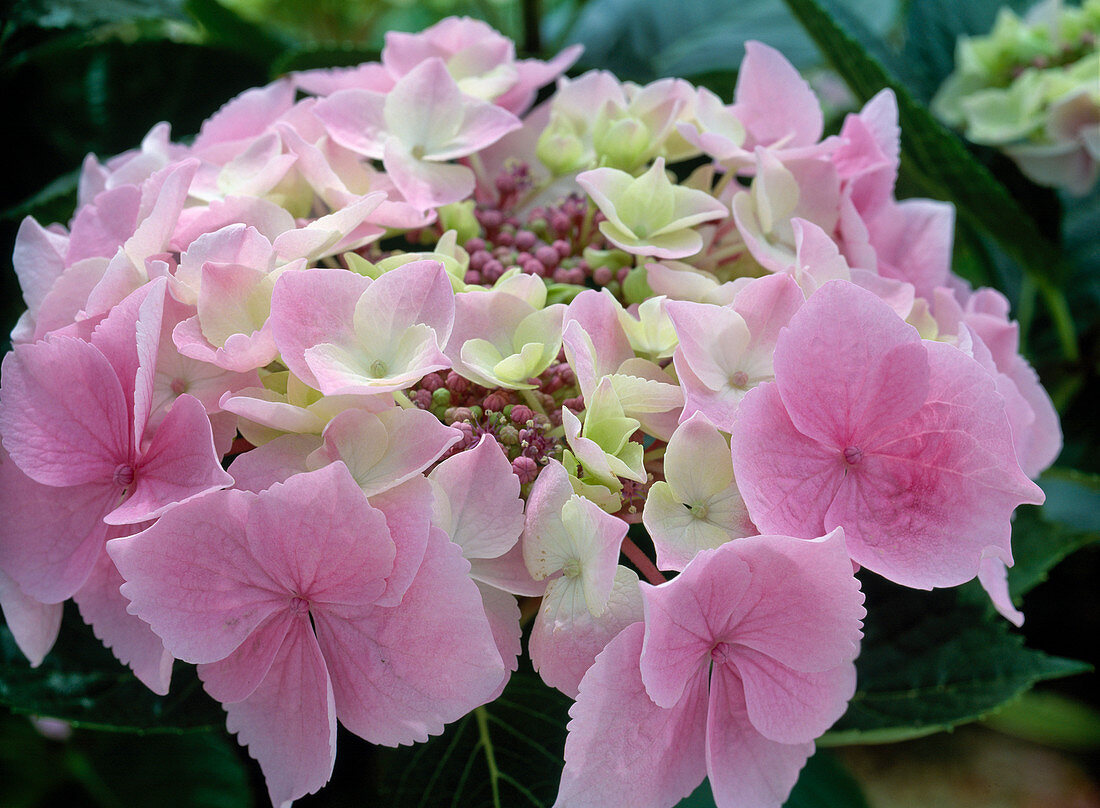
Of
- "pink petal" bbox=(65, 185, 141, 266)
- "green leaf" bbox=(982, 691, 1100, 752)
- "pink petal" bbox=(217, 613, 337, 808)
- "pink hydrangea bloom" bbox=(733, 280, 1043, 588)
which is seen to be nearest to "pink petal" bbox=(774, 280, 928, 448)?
"pink hydrangea bloom" bbox=(733, 280, 1043, 588)

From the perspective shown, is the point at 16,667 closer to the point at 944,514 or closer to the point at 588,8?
the point at 944,514

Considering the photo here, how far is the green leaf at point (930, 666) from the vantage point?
51 centimetres

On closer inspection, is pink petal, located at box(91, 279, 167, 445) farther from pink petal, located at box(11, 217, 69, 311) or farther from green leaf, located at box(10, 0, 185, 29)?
green leaf, located at box(10, 0, 185, 29)

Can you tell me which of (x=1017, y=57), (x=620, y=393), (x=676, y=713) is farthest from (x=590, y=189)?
(x=1017, y=57)

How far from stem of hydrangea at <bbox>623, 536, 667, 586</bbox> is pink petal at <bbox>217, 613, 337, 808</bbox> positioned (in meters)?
0.13

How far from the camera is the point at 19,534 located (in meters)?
0.38

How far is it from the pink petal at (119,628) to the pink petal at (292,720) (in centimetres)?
4

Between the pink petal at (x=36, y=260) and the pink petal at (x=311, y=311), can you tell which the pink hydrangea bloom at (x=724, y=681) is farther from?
the pink petal at (x=36, y=260)

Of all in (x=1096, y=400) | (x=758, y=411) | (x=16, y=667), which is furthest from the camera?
(x=1096, y=400)

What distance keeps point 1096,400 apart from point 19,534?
2.98ft

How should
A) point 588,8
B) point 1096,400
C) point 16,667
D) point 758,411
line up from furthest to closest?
point 588,8, point 1096,400, point 16,667, point 758,411

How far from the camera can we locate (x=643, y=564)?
376 millimetres

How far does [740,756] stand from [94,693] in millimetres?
391

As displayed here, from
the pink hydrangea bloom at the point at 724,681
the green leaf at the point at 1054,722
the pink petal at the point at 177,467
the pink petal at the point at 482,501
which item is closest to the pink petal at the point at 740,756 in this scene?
the pink hydrangea bloom at the point at 724,681
